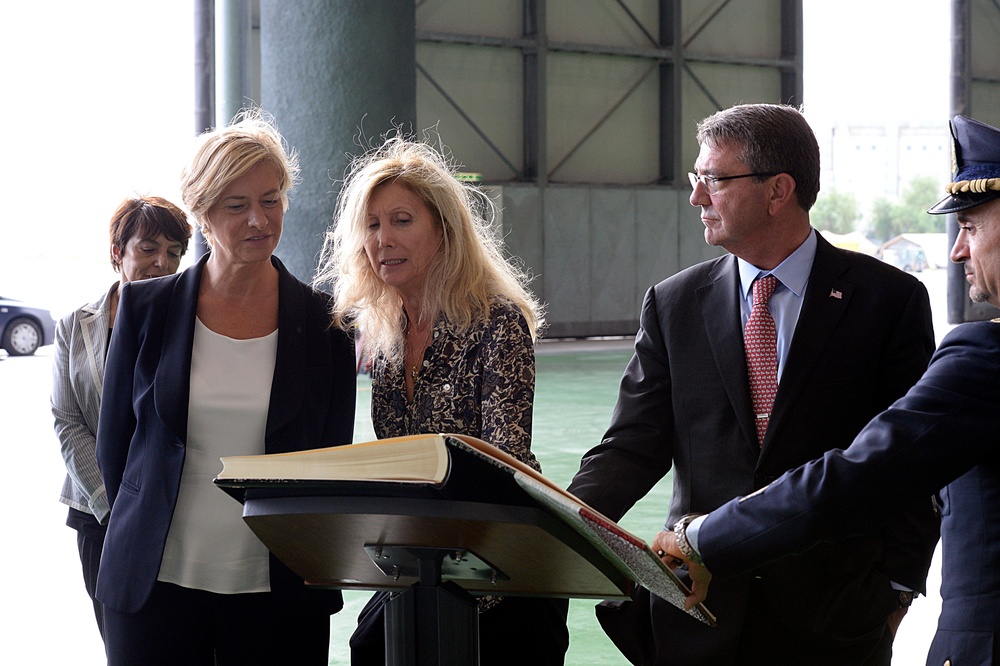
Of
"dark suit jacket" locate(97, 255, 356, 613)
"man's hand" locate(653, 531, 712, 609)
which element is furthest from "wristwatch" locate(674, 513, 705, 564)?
"dark suit jacket" locate(97, 255, 356, 613)

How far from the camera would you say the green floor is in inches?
157

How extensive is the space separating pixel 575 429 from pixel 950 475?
6.55 m

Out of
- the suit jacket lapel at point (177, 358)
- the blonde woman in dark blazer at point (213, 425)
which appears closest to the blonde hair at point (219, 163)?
the blonde woman in dark blazer at point (213, 425)

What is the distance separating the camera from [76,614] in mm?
4234

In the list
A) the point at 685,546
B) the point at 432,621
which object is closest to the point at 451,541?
the point at 432,621

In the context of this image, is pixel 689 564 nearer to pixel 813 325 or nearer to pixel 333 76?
pixel 813 325

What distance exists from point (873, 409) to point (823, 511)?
542 mm

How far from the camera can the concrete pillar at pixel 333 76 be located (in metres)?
8.02

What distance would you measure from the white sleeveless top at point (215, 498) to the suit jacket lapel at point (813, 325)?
0.98 m

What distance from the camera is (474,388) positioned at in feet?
6.98

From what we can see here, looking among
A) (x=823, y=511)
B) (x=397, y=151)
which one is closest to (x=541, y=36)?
(x=397, y=151)

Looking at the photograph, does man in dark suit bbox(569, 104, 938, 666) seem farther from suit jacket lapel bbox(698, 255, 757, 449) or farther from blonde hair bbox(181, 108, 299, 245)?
blonde hair bbox(181, 108, 299, 245)

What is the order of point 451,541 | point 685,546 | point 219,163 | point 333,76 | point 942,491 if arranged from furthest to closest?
point 333,76 < point 219,163 < point 685,546 < point 942,491 < point 451,541

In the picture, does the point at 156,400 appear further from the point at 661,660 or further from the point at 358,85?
the point at 358,85
